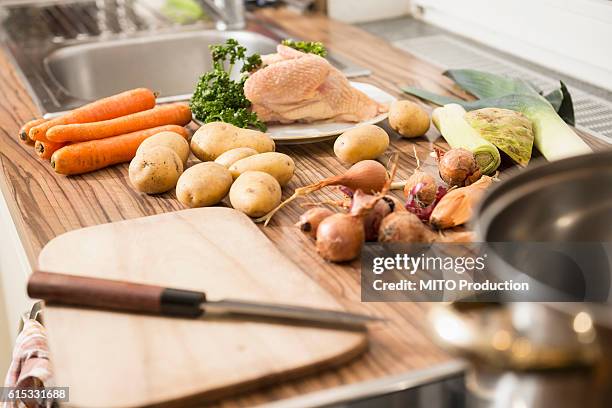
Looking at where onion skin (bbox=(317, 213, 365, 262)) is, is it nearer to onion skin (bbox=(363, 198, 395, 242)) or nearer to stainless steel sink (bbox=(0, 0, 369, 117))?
onion skin (bbox=(363, 198, 395, 242))

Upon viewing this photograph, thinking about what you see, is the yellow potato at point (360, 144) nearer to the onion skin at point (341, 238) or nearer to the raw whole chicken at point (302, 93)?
the raw whole chicken at point (302, 93)

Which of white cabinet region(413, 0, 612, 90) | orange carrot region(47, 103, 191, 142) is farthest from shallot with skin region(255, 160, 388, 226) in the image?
white cabinet region(413, 0, 612, 90)

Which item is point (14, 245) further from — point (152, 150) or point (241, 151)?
point (241, 151)

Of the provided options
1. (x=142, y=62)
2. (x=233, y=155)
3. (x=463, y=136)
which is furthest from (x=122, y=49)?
(x=463, y=136)

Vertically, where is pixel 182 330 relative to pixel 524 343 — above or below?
below

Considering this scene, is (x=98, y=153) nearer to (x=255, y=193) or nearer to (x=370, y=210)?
(x=255, y=193)

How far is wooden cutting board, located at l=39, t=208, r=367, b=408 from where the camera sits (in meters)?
0.78

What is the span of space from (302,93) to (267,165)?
0.21m

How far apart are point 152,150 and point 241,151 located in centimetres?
13

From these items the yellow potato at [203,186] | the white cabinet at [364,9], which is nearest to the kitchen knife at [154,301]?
the yellow potato at [203,186]

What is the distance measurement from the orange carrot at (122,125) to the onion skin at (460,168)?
470 millimetres

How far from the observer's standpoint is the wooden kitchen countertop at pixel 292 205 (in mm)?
819

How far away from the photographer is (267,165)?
3.85 feet

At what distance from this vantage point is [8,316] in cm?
151
